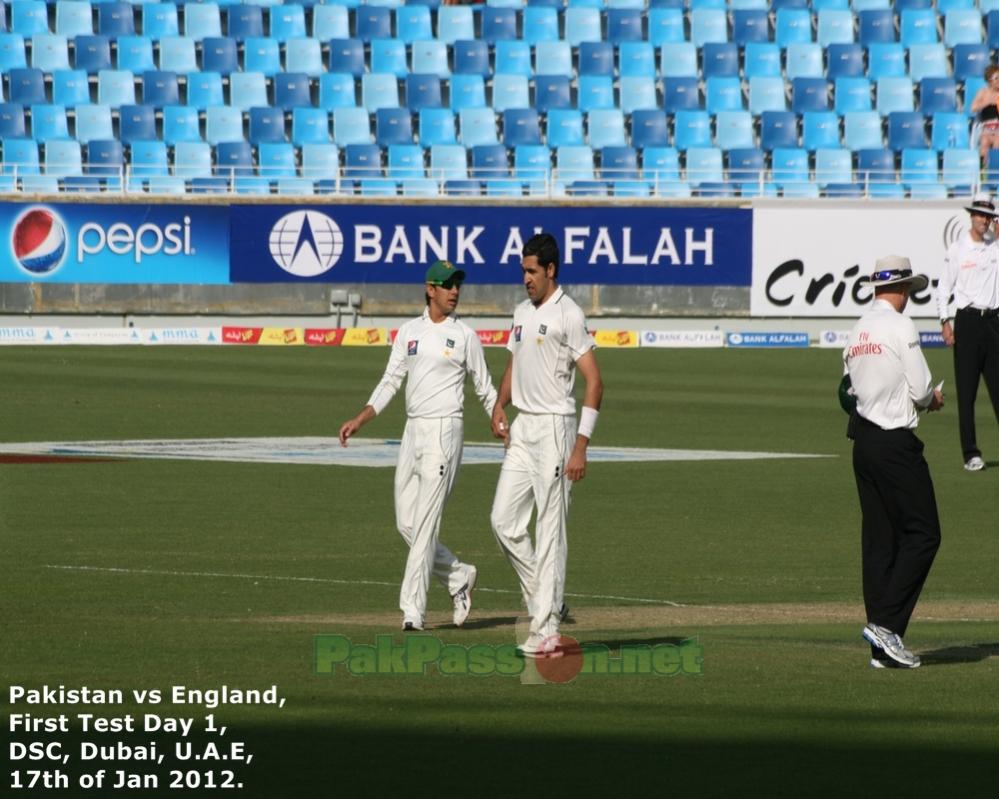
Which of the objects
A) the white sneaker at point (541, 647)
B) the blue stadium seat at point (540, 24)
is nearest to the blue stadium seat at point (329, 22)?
the blue stadium seat at point (540, 24)

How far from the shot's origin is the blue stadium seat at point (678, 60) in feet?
147

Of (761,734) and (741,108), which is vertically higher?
(741,108)

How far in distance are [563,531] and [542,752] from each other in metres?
2.63

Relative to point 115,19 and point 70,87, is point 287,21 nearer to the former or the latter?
point 115,19

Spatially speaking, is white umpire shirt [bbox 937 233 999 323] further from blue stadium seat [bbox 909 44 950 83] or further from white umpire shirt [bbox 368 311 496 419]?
blue stadium seat [bbox 909 44 950 83]

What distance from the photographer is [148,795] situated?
6.65 metres

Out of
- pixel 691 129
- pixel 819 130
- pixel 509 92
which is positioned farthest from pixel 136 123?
pixel 819 130

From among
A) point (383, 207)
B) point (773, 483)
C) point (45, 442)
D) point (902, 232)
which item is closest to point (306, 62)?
point (383, 207)

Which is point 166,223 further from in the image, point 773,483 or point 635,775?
point 635,775

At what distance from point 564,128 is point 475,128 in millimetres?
1880

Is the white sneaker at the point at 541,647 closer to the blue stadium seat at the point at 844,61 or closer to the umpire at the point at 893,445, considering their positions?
the umpire at the point at 893,445

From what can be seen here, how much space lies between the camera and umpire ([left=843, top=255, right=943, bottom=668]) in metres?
9.34

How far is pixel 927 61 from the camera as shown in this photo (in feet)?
150

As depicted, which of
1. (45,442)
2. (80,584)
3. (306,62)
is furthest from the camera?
(306,62)
